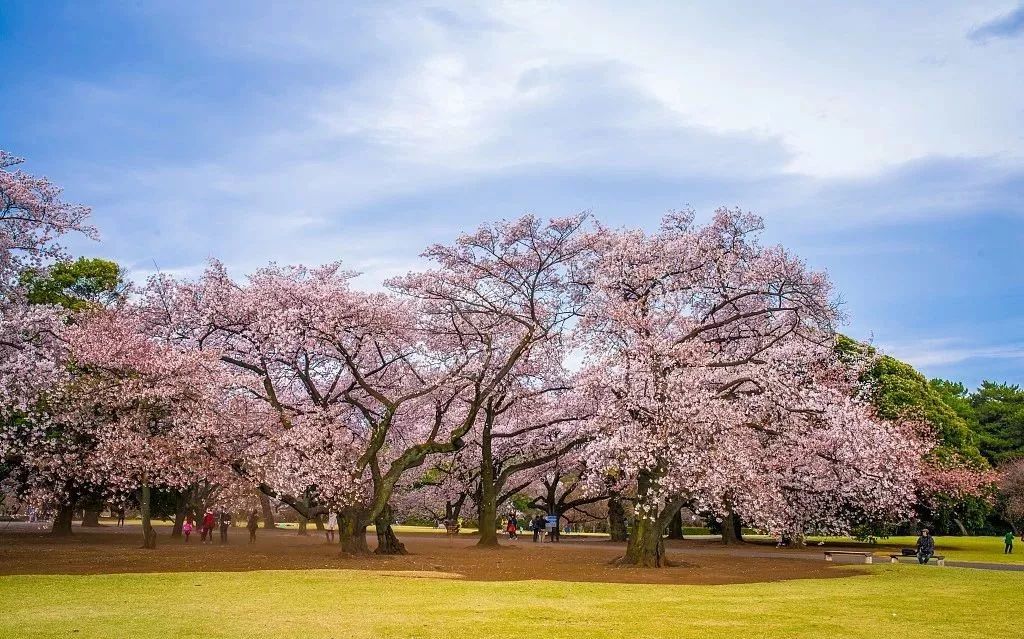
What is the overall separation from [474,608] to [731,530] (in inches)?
1512

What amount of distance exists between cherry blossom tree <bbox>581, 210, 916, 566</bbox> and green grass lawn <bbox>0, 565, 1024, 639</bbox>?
5.38 metres

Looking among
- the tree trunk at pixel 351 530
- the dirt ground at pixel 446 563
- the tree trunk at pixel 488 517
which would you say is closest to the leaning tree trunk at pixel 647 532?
the dirt ground at pixel 446 563

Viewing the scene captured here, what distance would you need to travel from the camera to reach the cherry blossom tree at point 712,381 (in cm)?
2759

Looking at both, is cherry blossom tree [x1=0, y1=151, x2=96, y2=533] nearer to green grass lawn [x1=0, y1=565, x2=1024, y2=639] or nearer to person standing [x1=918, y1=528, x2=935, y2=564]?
green grass lawn [x1=0, y1=565, x2=1024, y2=639]

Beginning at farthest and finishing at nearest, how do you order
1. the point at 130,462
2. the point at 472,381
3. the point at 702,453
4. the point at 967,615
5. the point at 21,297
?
the point at 472,381, the point at 21,297, the point at 130,462, the point at 702,453, the point at 967,615

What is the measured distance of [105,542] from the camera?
133 ft

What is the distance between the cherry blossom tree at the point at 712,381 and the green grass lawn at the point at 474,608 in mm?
5379

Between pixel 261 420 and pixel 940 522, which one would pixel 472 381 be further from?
pixel 940 522

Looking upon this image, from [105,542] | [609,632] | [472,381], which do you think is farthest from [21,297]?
[609,632]

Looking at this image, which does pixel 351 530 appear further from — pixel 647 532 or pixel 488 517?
pixel 647 532

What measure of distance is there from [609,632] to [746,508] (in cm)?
1553

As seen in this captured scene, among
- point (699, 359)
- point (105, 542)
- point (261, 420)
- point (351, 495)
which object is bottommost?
point (105, 542)

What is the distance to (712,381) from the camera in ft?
98.5

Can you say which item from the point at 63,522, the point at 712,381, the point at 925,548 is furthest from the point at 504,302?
the point at 63,522
